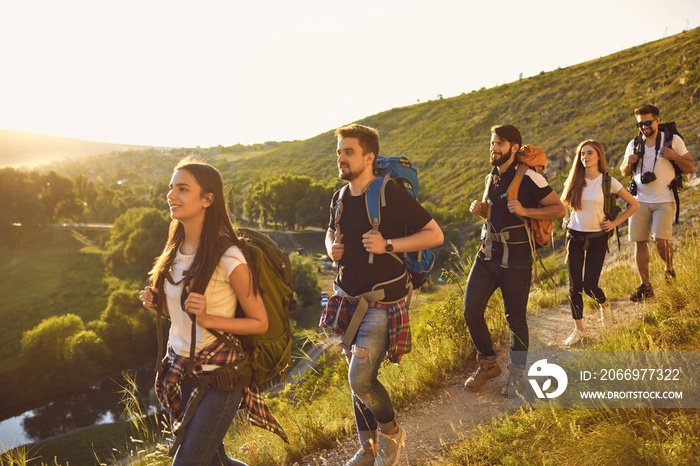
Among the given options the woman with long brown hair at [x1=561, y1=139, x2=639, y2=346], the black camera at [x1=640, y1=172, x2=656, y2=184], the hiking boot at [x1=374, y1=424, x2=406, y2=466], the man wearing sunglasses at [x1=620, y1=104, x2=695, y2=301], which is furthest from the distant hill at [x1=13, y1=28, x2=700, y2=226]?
the hiking boot at [x1=374, y1=424, x2=406, y2=466]

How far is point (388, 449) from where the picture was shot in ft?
9.78

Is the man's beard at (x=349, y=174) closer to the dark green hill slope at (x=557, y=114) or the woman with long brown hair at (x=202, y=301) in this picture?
the woman with long brown hair at (x=202, y=301)

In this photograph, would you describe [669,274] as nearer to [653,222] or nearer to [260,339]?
[653,222]

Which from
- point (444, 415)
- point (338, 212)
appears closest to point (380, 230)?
point (338, 212)

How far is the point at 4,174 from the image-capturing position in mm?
55812

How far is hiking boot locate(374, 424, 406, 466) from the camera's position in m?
2.97

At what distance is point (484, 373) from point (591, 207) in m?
2.11

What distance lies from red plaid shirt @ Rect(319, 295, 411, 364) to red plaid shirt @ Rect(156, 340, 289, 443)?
2.21 ft

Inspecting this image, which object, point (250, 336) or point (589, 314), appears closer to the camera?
point (250, 336)

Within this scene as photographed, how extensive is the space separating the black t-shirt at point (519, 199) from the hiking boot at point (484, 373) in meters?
1.12

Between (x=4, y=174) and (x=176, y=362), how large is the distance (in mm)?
70114

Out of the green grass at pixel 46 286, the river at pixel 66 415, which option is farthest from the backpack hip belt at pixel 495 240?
the green grass at pixel 46 286

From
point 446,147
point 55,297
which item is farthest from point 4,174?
point 446,147

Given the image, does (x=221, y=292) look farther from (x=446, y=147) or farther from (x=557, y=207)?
(x=446, y=147)
